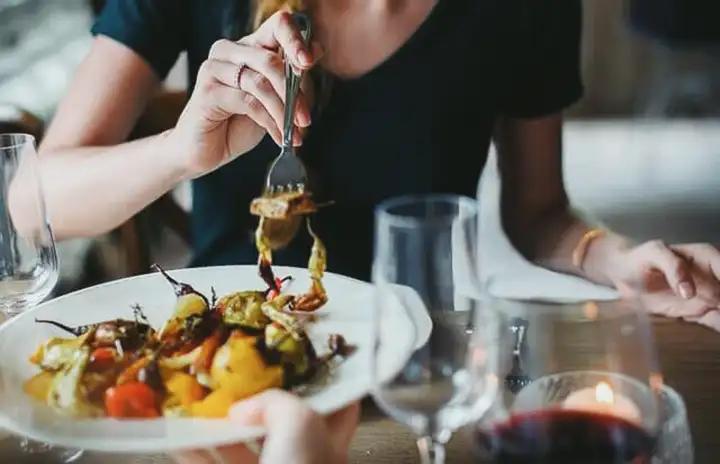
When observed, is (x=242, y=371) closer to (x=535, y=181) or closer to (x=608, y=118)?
(x=535, y=181)

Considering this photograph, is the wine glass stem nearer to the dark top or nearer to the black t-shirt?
the black t-shirt

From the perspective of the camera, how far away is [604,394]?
48cm

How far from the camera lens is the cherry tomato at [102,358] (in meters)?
0.59

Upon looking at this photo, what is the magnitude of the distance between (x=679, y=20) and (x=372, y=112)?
904 mm

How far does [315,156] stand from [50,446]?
0.38 meters

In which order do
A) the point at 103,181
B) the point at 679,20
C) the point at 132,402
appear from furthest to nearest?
the point at 679,20 < the point at 103,181 < the point at 132,402

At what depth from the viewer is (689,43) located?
5.69 ft

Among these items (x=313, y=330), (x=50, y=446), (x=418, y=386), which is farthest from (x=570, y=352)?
(x=50, y=446)

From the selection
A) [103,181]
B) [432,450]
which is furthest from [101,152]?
[432,450]

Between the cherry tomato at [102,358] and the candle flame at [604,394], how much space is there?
266mm

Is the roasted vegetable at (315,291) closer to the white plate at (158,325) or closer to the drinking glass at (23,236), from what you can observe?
the white plate at (158,325)

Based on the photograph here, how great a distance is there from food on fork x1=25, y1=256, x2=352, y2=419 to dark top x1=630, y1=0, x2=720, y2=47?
1.02 m

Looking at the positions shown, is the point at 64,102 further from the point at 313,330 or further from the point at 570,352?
the point at 570,352

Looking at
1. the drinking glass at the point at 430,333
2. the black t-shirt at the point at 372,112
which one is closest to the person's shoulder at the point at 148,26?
the black t-shirt at the point at 372,112
